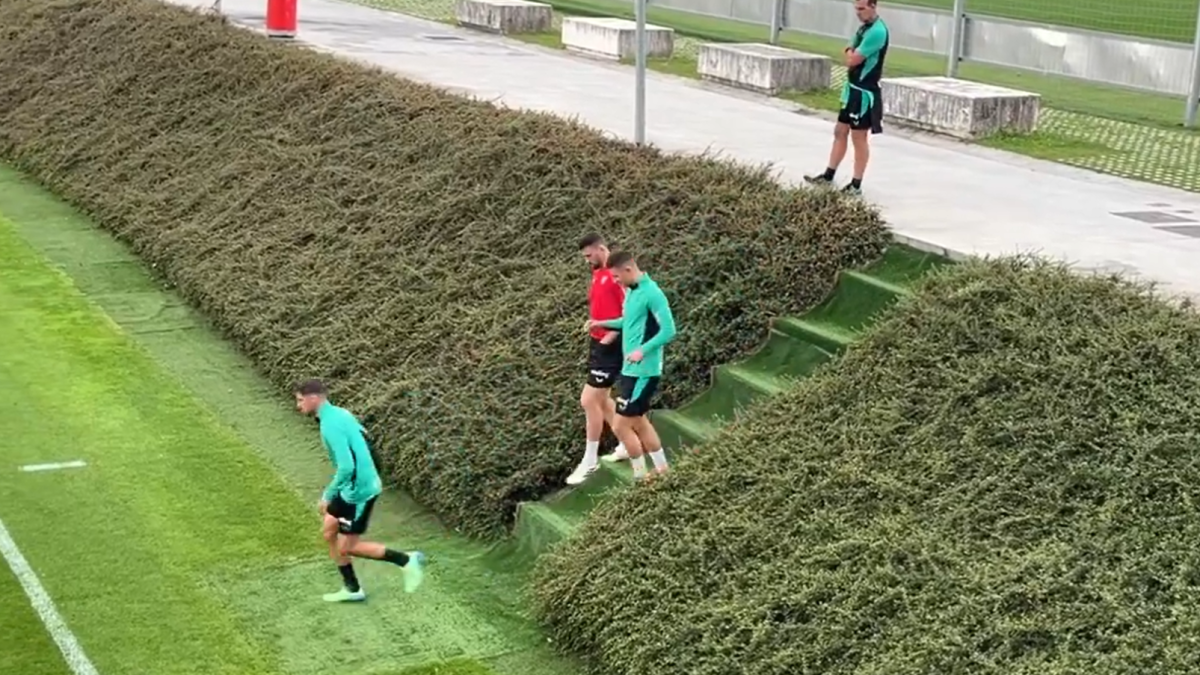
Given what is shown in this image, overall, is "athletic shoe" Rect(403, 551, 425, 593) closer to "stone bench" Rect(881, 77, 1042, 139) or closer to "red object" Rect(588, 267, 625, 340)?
"red object" Rect(588, 267, 625, 340)

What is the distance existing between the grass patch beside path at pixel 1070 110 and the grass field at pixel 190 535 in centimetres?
826

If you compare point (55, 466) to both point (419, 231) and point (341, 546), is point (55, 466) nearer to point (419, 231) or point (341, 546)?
point (341, 546)

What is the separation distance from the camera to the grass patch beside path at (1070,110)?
16047 mm

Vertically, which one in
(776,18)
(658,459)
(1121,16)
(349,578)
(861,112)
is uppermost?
(1121,16)

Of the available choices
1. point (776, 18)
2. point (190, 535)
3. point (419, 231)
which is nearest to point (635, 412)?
point (190, 535)

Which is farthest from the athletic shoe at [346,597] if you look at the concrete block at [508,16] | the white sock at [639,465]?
the concrete block at [508,16]

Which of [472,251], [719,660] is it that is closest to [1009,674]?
[719,660]

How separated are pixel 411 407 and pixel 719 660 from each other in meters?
4.73

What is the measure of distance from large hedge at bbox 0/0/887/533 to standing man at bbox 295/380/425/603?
1.25 metres

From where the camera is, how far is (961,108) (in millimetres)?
17031

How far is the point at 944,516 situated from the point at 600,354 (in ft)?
9.40

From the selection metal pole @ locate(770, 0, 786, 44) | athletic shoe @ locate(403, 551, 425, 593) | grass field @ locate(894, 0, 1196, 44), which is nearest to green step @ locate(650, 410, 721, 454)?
athletic shoe @ locate(403, 551, 425, 593)

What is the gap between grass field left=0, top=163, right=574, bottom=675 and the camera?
30.4ft

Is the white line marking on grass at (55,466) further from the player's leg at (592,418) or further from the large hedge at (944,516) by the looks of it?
the large hedge at (944,516)
